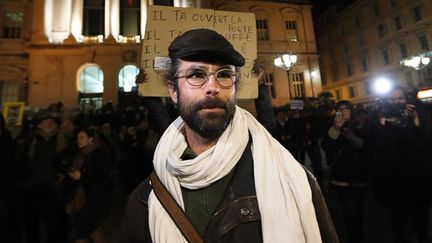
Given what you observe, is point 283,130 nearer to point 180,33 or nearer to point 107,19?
point 180,33

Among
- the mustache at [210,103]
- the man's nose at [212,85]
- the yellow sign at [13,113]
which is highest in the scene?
the yellow sign at [13,113]

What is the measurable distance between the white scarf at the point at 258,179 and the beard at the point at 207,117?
7 centimetres

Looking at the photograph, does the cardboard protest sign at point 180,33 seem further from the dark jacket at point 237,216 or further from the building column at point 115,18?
the building column at point 115,18

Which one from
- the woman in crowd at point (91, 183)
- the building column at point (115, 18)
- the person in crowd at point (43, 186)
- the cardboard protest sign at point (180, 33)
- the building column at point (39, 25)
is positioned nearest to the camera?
the cardboard protest sign at point (180, 33)

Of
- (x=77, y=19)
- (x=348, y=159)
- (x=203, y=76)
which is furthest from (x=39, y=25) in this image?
(x=203, y=76)

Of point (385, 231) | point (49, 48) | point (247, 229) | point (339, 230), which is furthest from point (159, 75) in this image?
point (49, 48)

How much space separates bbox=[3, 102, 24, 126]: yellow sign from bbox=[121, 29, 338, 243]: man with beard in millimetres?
5955

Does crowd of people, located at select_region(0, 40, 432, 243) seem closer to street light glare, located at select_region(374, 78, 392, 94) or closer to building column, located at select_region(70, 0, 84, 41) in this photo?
street light glare, located at select_region(374, 78, 392, 94)

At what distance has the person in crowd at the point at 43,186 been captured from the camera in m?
3.76

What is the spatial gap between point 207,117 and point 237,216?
48 centimetres

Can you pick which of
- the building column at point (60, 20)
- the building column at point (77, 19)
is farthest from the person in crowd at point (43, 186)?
the building column at point (60, 20)

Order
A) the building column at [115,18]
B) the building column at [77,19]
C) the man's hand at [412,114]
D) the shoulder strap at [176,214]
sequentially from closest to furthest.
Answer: the shoulder strap at [176,214]
the man's hand at [412,114]
the building column at [77,19]
the building column at [115,18]

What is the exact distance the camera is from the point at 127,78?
19.5 metres

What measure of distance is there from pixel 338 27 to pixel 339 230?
42.5 metres
